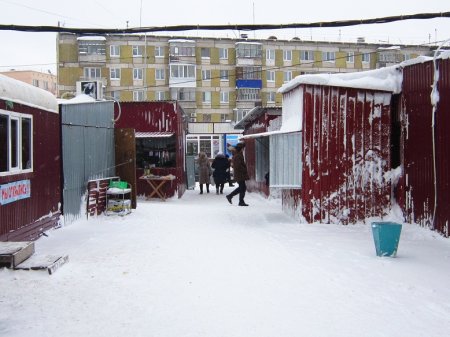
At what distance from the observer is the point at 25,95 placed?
828 cm

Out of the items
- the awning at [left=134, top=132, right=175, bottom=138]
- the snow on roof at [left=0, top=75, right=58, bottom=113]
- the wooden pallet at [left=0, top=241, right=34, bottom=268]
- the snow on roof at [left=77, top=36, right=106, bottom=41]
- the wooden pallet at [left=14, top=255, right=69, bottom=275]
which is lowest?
the wooden pallet at [left=14, top=255, right=69, bottom=275]

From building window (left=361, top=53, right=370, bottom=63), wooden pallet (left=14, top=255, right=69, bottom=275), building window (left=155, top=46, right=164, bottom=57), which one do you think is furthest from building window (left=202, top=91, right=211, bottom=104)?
wooden pallet (left=14, top=255, right=69, bottom=275)

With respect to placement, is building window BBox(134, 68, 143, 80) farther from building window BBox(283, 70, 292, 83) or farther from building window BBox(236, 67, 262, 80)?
building window BBox(283, 70, 292, 83)

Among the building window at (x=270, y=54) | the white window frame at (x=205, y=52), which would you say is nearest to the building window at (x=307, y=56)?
the building window at (x=270, y=54)

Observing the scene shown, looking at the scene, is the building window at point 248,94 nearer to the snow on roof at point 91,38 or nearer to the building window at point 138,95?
the building window at point 138,95

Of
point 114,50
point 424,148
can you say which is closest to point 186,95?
point 114,50

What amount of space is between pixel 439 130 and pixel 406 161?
1.42 meters

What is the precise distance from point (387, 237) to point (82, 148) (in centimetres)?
706

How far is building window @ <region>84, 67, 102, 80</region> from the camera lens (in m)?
50.2

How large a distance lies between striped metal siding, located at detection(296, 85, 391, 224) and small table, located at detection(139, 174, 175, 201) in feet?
25.2

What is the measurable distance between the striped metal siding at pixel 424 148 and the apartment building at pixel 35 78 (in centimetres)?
6614

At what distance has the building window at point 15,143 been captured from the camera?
24.6 feet

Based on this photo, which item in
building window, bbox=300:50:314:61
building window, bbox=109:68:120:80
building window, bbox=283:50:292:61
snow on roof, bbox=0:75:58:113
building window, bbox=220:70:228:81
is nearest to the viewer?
snow on roof, bbox=0:75:58:113

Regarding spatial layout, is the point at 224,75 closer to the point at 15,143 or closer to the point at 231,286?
the point at 15,143
